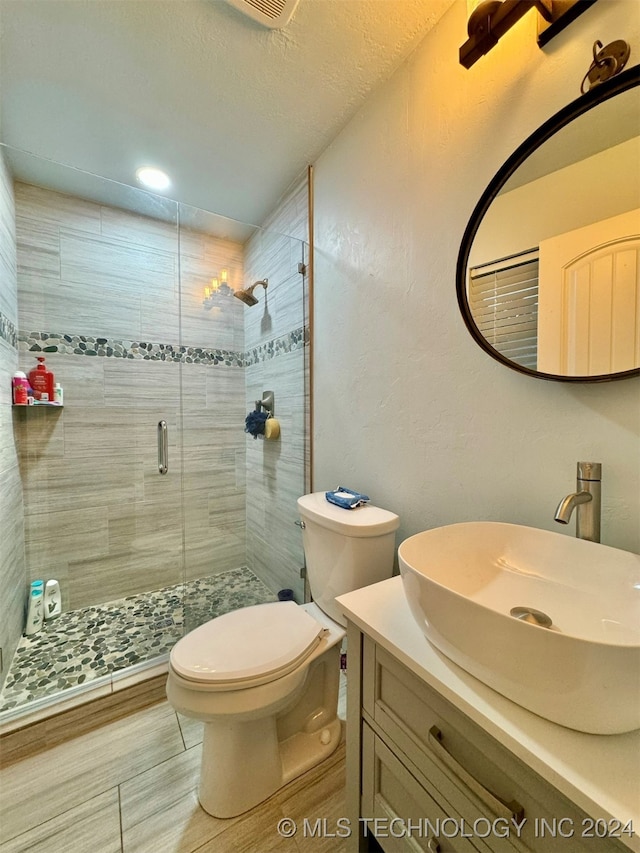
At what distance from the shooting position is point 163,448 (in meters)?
2.14

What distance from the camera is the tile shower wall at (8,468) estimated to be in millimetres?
1440

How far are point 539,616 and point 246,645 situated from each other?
2.72 ft

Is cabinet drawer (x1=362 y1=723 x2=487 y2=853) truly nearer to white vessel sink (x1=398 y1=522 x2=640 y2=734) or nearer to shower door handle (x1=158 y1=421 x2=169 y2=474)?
white vessel sink (x1=398 y1=522 x2=640 y2=734)

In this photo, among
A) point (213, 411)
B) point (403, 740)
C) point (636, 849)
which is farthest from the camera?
point (213, 411)

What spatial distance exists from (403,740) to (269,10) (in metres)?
1.96

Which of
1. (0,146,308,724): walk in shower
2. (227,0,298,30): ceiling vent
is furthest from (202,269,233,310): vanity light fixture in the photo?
(227,0,298,30): ceiling vent

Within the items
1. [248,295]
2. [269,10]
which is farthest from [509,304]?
[248,295]

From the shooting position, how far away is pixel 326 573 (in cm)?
122

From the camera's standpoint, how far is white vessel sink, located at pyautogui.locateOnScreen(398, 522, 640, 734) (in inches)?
15.9

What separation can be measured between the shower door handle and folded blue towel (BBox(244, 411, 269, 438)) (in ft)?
1.77

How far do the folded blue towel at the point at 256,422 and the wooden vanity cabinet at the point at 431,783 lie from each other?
4.61ft

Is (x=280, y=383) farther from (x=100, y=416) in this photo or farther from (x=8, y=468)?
(x=8, y=468)

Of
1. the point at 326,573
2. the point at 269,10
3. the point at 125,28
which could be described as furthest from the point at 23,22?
the point at 326,573

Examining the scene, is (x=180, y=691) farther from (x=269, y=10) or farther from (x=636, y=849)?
(x=269, y=10)
